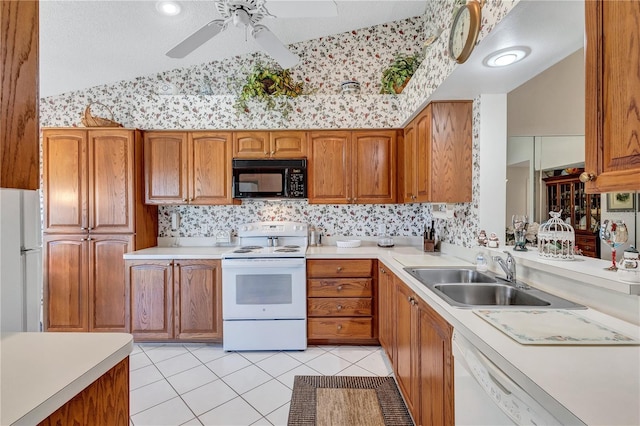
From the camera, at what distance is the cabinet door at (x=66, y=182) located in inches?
120

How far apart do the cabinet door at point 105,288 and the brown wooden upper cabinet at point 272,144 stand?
1.61 metres

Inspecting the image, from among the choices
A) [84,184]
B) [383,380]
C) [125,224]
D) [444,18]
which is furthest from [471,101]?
[84,184]

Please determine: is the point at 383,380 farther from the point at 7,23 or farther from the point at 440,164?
the point at 7,23

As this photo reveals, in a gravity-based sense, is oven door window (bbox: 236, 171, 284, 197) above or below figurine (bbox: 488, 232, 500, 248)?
above

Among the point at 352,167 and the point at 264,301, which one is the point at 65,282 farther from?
the point at 352,167

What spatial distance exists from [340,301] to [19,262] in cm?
228

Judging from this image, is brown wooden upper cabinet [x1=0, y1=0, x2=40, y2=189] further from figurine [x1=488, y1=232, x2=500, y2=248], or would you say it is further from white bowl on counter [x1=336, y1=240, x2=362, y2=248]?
white bowl on counter [x1=336, y1=240, x2=362, y2=248]

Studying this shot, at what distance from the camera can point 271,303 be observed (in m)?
2.88

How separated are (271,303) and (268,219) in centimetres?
104

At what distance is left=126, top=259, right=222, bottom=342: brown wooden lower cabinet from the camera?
2973 millimetres

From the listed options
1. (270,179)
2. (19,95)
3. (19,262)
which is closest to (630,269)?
(19,95)

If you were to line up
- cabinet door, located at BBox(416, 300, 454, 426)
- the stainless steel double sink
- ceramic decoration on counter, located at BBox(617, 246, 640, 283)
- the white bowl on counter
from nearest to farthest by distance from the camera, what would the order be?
ceramic decoration on counter, located at BBox(617, 246, 640, 283)
cabinet door, located at BBox(416, 300, 454, 426)
the stainless steel double sink
the white bowl on counter

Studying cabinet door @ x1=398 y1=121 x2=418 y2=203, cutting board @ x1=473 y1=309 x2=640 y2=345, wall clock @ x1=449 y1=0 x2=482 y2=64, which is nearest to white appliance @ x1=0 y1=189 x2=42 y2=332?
cutting board @ x1=473 y1=309 x2=640 y2=345

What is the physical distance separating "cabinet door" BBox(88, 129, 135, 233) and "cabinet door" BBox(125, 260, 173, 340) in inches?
18.5
